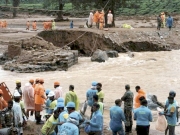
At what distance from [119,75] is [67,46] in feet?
24.2

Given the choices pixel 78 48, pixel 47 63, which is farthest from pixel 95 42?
pixel 47 63

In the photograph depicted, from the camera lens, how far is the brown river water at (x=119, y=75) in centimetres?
1948

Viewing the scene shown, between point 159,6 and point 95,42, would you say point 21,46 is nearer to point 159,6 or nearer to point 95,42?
point 95,42

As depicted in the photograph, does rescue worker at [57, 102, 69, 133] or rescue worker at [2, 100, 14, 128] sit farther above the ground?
rescue worker at [57, 102, 69, 133]

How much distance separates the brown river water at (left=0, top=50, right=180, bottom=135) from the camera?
19.5 metres

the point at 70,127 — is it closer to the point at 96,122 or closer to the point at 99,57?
the point at 96,122

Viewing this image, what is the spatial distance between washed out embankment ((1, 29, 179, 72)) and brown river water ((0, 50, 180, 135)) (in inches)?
32.1

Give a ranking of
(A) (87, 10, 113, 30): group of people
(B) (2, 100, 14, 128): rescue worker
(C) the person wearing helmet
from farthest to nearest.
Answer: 1. (A) (87, 10, 113, 30): group of people
2. (C) the person wearing helmet
3. (B) (2, 100, 14, 128): rescue worker

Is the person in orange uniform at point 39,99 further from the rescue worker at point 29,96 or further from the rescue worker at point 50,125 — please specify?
the rescue worker at point 50,125

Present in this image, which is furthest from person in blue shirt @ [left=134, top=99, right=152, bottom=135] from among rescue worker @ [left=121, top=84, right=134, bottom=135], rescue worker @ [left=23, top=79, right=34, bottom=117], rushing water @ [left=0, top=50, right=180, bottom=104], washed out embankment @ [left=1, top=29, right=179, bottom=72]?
washed out embankment @ [left=1, top=29, right=179, bottom=72]

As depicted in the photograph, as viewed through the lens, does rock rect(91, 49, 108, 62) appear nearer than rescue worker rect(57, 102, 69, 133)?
No

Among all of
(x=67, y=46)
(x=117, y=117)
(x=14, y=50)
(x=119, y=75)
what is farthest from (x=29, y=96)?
(x=67, y=46)

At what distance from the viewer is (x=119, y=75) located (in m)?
23.1

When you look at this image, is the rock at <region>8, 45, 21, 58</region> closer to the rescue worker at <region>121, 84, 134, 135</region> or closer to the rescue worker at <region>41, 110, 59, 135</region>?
the rescue worker at <region>121, 84, 134, 135</region>
